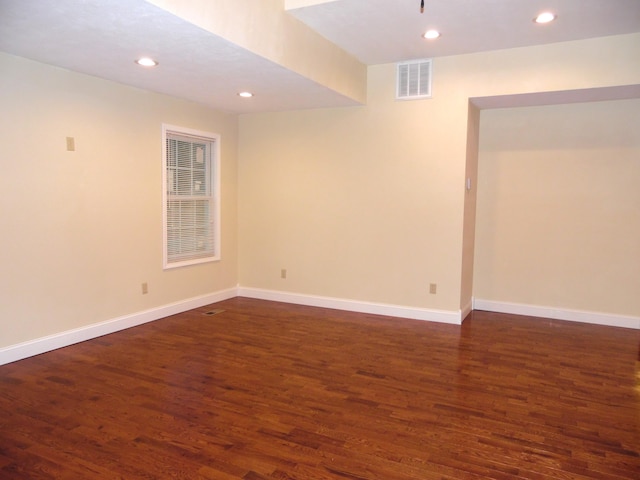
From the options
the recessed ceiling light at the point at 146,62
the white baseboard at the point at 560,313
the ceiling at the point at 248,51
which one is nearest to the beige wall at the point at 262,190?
the ceiling at the point at 248,51

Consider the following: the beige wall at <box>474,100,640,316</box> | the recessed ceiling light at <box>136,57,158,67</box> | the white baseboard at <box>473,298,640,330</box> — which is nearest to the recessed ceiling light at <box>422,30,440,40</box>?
the beige wall at <box>474,100,640,316</box>

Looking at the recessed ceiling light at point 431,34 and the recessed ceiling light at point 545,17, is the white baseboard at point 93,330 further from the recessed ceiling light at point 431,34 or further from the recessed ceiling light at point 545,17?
the recessed ceiling light at point 545,17

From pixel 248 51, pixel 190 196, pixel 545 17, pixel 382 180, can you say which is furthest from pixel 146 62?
pixel 545 17

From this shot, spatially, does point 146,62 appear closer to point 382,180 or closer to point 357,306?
point 382,180

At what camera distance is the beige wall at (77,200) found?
3387 millimetres

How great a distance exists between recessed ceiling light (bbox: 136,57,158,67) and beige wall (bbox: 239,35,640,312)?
6.91ft

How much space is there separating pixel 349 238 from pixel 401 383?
87.7 inches

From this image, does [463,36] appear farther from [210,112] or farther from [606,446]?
[606,446]

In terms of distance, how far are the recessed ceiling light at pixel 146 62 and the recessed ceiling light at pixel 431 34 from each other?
2228 millimetres

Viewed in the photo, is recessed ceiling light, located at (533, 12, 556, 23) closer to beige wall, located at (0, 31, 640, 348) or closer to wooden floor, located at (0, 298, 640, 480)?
beige wall, located at (0, 31, 640, 348)

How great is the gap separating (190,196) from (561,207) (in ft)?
13.5

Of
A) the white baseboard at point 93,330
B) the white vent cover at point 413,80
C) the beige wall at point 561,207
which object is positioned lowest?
the white baseboard at point 93,330

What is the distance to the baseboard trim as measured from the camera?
4.68 m

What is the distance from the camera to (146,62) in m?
3.40
